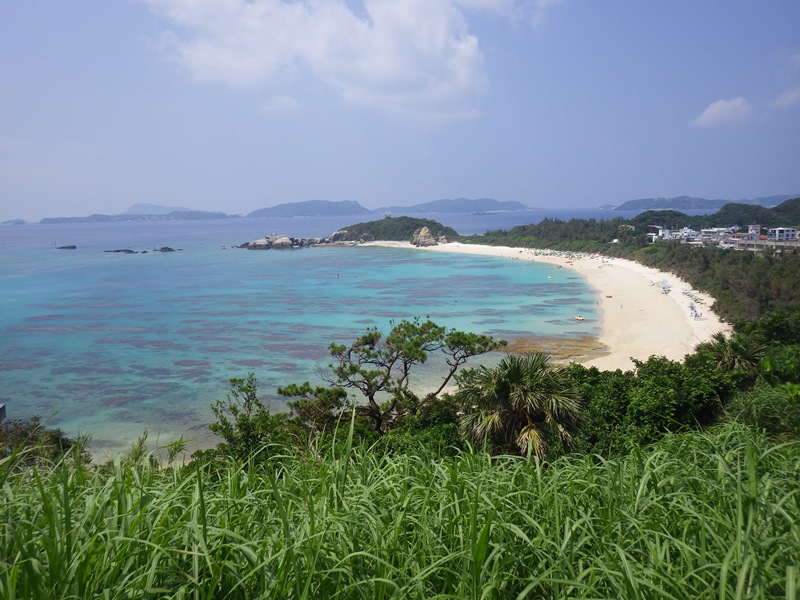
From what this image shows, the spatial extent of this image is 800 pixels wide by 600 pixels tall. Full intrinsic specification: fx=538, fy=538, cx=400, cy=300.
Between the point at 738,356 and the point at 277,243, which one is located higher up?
the point at 277,243

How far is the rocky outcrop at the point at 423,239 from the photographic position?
90688mm

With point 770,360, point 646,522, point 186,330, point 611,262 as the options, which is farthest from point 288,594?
point 611,262

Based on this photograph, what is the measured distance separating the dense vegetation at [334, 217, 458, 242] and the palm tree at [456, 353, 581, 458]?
90.0 metres

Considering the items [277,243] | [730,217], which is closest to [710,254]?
[730,217]

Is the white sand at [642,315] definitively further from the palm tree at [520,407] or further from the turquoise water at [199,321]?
the palm tree at [520,407]

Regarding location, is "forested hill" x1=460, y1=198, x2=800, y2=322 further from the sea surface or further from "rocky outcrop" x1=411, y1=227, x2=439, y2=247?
the sea surface

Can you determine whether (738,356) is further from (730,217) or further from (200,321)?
(730,217)

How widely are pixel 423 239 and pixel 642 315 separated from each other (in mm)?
60775

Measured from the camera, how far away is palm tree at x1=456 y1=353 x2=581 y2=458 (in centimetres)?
805

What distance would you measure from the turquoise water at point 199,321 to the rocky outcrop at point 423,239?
24220mm

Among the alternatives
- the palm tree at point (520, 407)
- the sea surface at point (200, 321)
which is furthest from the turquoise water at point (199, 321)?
the palm tree at point (520, 407)

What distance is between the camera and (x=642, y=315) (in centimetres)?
3241

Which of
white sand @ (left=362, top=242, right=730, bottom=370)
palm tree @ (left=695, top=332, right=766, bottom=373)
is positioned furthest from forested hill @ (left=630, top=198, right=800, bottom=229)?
palm tree @ (left=695, top=332, right=766, bottom=373)

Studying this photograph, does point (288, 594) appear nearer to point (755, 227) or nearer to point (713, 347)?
point (713, 347)
